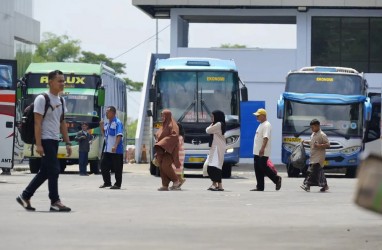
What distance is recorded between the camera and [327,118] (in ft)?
129

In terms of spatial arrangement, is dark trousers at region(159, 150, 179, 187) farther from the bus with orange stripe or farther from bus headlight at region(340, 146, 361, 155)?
bus headlight at region(340, 146, 361, 155)

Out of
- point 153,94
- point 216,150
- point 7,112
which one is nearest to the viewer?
point 216,150

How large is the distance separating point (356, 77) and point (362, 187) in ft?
119

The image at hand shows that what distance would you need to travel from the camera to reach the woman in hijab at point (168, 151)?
2555 cm

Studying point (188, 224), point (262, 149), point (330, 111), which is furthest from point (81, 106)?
point (188, 224)

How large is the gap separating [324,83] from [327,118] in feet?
4.78

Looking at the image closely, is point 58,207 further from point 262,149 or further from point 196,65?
point 196,65

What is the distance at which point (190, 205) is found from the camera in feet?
60.2

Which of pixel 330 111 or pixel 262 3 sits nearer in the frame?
pixel 330 111

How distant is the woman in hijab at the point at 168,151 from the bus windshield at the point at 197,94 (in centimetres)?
1000

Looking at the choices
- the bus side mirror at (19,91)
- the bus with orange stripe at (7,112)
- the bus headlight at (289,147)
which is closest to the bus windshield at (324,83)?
the bus headlight at (289,147)

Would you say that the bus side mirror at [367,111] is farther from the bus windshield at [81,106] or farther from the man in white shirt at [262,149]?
the man in white shirt at [262,149]

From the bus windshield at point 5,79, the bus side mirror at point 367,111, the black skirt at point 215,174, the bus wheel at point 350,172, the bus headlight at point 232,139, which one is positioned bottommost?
the bus wheel at point 350,172

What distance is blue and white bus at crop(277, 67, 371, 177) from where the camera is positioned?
38906 mm
